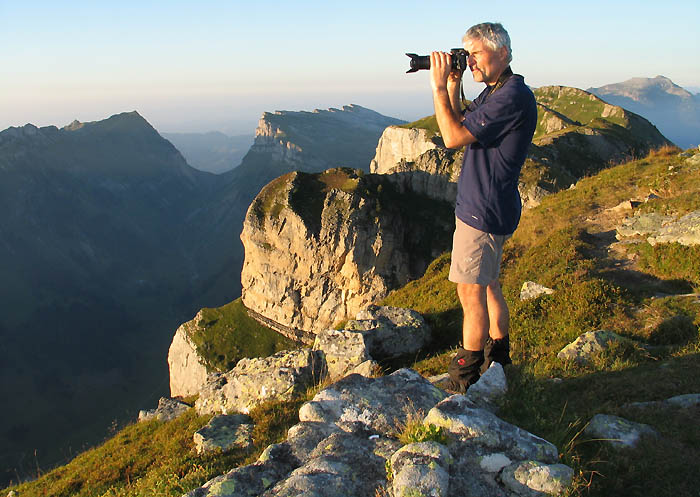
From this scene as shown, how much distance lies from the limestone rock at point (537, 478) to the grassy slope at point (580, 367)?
155mm

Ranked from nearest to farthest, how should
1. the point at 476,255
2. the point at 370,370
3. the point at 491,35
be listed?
the point at 491,35
the point at 476,255
the point at 370,370

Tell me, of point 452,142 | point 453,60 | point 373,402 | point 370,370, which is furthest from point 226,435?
point 453,60

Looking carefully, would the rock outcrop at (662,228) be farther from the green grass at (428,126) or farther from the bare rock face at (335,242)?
the green grass at (428,126)

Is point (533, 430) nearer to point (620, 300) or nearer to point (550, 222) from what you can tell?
point (620, 300)

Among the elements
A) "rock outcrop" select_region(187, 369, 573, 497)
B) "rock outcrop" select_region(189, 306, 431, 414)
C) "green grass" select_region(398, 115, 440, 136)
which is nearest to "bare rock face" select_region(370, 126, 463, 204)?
"green grass" select_region(398, 115, 440, 136)

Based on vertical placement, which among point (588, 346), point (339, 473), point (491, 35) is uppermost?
point (491, 35)

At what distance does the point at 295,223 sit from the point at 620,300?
60.8 meters

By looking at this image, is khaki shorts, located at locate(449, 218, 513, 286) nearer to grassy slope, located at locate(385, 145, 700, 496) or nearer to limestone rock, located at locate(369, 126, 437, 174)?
grassy slope, located at locate(385, 145, 700, 496)

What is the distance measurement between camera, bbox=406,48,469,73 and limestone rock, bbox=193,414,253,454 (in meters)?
6.73

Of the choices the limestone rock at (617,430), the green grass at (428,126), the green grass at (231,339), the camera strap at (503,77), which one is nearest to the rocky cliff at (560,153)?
the green grass at (428,126)

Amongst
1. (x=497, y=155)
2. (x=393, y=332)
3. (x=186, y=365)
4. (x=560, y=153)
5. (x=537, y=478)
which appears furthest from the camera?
(x=186, y=365)

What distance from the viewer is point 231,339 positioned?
71562 mm

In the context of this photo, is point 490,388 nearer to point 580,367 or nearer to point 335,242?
point 580,367

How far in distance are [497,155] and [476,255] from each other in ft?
4.58
